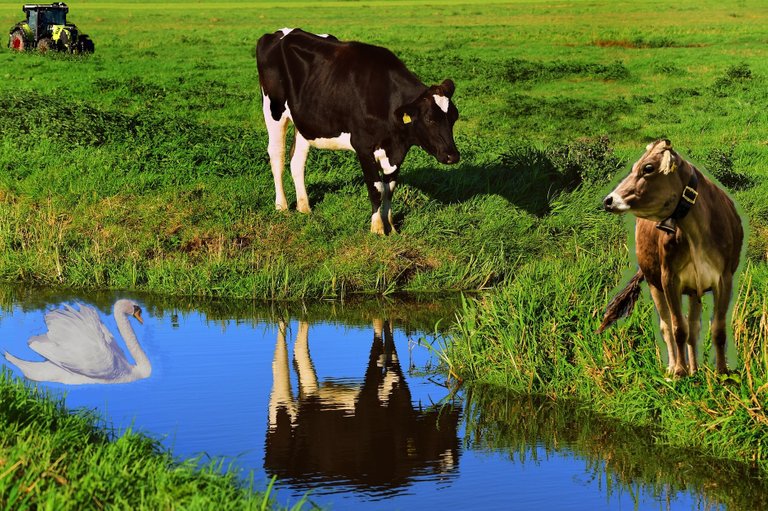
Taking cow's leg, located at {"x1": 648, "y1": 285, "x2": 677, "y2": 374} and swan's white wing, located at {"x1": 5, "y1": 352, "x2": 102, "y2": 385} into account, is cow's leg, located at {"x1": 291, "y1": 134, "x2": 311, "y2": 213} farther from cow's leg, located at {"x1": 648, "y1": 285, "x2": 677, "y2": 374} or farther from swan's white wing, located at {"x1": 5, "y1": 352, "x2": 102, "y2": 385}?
cow's leg, located at {"x1": 648, "y1": 285, "x2": 677, "y2": 374}

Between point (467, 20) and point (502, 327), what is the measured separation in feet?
177

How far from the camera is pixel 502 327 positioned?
9734 millimetres

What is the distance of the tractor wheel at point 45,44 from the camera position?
134ft

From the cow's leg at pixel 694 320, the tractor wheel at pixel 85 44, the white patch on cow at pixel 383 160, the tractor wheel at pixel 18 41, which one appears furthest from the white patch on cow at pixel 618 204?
the tractor wheel at pixel 18 41

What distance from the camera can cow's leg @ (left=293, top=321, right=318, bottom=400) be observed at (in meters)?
9.77

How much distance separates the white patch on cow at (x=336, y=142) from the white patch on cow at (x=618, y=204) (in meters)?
10.1

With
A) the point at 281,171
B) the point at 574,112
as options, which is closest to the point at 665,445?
the point at 281,171

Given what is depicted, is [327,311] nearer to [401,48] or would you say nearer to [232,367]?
[232,367]

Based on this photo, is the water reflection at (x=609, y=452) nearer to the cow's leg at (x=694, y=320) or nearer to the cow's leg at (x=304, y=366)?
the cow's leg at (x=304, y=366)

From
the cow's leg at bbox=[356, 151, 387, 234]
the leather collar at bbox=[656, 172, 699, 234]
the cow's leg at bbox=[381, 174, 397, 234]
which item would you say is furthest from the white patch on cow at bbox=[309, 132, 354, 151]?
the leather collar at bbox=[656, 172, 699, 234]

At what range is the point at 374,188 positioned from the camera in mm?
15031

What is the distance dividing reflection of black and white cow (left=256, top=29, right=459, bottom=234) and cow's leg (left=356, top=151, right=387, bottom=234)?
1 cm

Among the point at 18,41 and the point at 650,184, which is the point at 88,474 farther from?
the point at 18,41

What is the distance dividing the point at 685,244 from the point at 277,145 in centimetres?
1115
